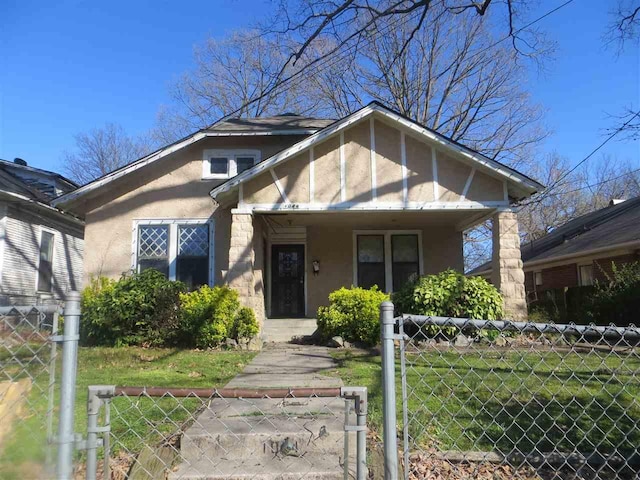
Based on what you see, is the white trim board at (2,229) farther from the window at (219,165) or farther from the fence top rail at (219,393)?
the fence top rail at (219,393)

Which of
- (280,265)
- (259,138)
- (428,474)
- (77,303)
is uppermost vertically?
(259,138)

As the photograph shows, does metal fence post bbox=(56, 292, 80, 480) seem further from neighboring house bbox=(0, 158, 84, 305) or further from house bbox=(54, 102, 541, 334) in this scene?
neighboring house bbox=(0, 158, 84, 305)

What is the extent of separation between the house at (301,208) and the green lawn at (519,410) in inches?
189

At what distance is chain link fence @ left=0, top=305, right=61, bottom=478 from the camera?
1923 millimetres

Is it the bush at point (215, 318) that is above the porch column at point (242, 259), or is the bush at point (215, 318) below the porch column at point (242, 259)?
below

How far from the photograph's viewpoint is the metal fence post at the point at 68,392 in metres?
1.99

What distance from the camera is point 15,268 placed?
1433cm

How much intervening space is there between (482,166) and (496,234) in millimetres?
1628

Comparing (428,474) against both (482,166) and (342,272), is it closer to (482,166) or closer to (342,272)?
(482,166)

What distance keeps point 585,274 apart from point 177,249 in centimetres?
1436

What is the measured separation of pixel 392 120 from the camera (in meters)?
11.1

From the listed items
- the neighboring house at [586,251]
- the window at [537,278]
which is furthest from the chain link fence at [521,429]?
the window at [537,278]

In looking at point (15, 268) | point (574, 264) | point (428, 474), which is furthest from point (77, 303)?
point (574, 264)

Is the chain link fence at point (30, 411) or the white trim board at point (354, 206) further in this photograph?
the white trim board at point (354, 206)
